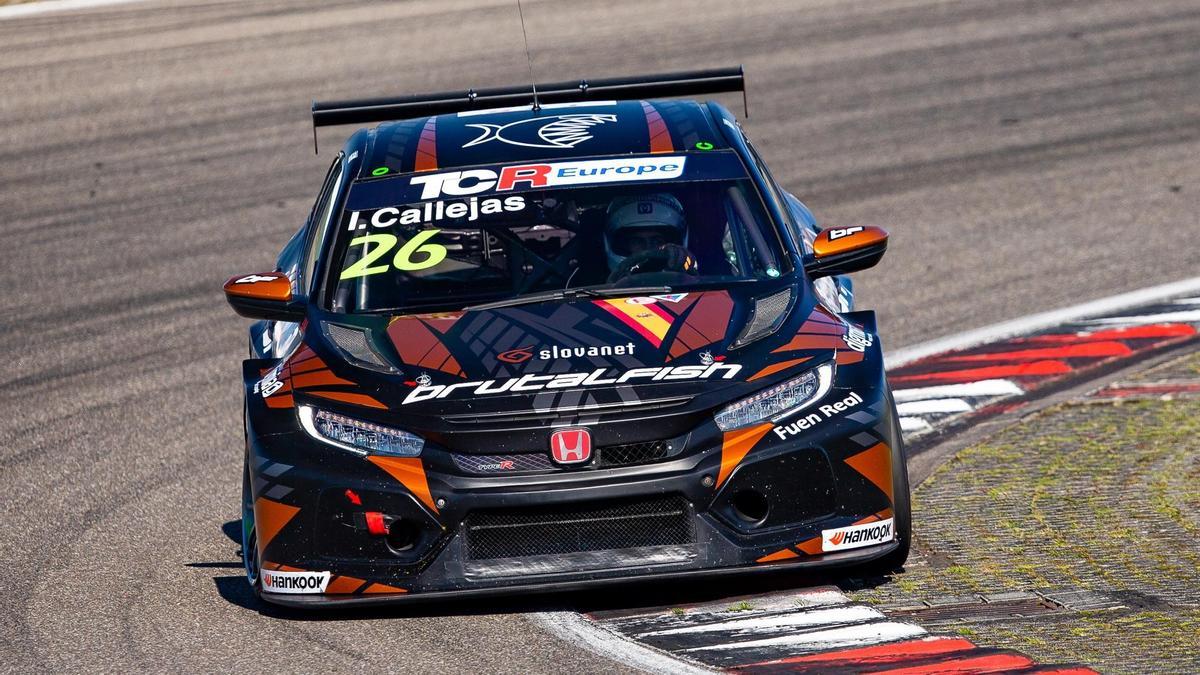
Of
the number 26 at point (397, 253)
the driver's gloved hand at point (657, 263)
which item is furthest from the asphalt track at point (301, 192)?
the driver's gloved hand at point (657, 263)

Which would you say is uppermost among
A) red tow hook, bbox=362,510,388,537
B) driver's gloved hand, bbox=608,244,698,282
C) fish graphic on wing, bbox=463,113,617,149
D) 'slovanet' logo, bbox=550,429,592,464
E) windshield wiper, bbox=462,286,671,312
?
fish graphic on wing, bbox=463,113,617,149

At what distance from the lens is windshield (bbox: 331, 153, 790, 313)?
22.8ft

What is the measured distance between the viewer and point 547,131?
7.64m

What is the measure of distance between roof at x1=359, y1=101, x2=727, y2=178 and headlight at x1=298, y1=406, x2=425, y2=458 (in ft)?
5.04

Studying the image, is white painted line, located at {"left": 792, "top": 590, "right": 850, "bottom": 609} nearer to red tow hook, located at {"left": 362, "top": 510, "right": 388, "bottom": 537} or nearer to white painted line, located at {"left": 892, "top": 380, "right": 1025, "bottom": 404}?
red tow hook, located at {"left": 362, "top": 510, "right": 388, "bottom": 537}

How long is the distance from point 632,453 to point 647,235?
137cm

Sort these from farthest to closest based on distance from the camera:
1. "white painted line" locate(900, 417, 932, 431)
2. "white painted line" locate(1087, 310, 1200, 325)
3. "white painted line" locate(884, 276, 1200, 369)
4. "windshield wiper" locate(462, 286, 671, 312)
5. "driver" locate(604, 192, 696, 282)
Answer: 1. "white painted line" locate(1087, 310, 1200, 325)
2. "white painted line" locate(884, 276, 1200, 369)
3. "white painted line" locate(900, 417, 932, 431)
4. "driver" locate(604, 192, 696, 282)
5. "windshield wiper" locate(462, 286, 671, 312)

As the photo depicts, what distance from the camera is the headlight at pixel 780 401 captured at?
600 cm

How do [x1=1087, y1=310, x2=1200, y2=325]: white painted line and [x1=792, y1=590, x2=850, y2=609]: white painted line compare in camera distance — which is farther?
[x1=1087, y1=310, x2=1200, y2=325]: white painted line

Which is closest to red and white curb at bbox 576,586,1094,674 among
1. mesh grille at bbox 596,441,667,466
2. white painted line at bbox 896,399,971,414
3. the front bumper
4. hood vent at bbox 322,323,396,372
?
the front bumper

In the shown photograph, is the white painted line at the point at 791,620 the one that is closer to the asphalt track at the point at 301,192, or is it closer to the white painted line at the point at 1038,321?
the asphalt track at the point at 301,192

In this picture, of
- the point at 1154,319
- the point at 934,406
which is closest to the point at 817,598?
the point at 934,406

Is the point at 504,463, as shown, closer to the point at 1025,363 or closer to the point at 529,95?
the point at 529,95

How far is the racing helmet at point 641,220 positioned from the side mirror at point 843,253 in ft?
1.62
